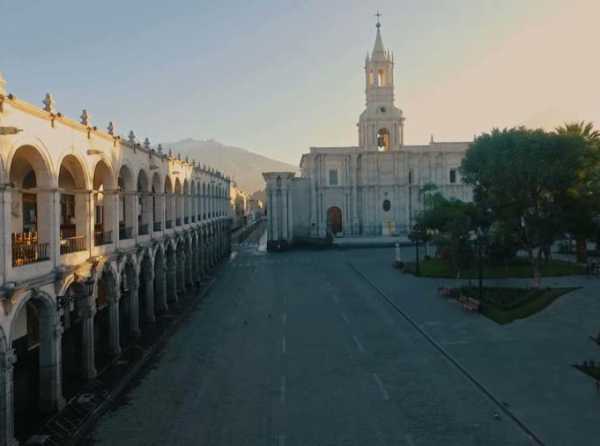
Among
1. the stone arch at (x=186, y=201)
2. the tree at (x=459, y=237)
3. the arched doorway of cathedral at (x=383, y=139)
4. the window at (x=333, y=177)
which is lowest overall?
the tree at (x=459, y=237)

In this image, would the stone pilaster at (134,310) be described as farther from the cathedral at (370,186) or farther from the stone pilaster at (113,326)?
the cathedral at (370,186)

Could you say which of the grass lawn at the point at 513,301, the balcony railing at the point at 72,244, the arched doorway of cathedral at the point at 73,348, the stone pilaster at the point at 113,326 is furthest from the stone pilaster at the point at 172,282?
the grass lawn at the point at 513,301

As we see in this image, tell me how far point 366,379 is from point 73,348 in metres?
12.5

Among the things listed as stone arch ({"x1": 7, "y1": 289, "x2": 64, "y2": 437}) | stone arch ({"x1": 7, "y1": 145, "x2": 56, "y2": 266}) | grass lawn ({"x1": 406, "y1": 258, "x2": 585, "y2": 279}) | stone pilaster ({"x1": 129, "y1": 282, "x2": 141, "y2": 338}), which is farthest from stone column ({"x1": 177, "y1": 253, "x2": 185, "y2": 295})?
stone arch ({"x1": 7, "y1": 289, "x2": 64, "y2": 437})

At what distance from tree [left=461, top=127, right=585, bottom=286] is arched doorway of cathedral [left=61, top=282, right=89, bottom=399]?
2309cm

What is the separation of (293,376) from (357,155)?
54.0m

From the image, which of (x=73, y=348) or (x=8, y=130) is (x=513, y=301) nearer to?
(x=73, y=348)

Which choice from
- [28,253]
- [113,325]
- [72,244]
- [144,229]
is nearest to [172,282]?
[144,229]

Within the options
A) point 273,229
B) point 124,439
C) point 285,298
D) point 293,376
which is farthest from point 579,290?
point 273,229

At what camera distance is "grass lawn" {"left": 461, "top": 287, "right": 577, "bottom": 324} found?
80.5 feet

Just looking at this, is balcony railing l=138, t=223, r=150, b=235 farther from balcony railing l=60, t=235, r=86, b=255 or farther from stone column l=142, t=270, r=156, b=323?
balcony railing l=60, t=235, r=86, b=255

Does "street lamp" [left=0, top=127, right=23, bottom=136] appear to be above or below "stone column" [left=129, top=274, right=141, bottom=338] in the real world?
above

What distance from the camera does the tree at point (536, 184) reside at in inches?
1150

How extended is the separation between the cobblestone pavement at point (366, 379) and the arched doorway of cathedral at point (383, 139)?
1774 inches
